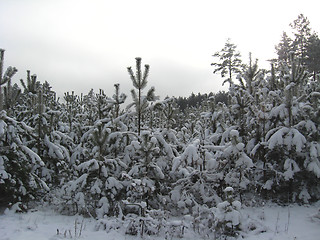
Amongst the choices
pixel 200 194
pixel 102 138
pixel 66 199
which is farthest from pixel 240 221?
pixel 66 199

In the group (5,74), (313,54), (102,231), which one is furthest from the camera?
(313,54)

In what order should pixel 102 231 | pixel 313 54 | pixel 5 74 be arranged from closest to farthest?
pixel 102 231, pixel 5 74, pixel 313 54

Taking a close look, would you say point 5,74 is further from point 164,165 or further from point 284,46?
point 284,46

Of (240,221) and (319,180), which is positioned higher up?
(319,180)

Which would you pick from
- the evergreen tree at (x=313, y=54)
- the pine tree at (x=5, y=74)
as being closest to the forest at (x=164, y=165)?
the pine tree at (x=5, y=74)

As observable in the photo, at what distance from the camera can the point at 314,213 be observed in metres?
6.10

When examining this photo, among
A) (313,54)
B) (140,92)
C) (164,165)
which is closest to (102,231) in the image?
(164,165)

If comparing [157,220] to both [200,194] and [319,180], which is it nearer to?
[200,194]

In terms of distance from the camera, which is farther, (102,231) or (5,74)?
(5,74)

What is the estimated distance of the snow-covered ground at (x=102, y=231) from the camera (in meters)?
5.01

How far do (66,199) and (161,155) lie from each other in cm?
287

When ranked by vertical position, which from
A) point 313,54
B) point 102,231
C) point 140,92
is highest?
point 313,54

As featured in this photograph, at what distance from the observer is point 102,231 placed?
534 cm

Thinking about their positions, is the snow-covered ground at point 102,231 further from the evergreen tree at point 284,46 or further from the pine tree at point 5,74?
the evergreen tree at point 284,46
